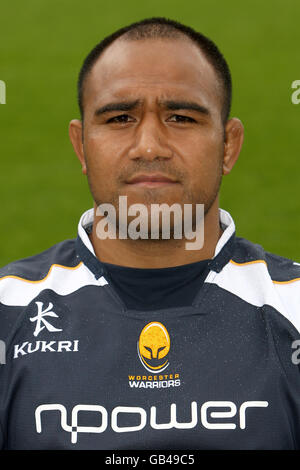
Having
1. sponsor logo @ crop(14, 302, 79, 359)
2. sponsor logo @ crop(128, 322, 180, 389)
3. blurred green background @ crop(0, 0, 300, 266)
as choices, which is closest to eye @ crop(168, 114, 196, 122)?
sponsor logo @ crop(128, 322, 180, 389)

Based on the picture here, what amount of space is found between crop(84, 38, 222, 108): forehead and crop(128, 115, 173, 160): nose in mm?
85

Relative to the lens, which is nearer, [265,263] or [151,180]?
[151,180]

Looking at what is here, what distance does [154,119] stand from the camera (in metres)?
2.29

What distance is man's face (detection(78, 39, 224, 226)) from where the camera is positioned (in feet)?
7.39

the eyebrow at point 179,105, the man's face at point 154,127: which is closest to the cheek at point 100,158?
the man's face at point 154,127

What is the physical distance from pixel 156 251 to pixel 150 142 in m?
0.40

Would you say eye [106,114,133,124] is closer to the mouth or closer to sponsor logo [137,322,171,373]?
the mouth

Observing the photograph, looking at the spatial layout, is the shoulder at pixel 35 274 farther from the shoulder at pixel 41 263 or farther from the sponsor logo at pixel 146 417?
the sponsor logo at pixel 146 417

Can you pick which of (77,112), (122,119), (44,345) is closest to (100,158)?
(122,119)

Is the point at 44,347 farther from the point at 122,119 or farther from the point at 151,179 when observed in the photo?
the point at 122,119

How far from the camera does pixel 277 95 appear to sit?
962 centimetres

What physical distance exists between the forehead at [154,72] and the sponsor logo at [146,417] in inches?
36.9

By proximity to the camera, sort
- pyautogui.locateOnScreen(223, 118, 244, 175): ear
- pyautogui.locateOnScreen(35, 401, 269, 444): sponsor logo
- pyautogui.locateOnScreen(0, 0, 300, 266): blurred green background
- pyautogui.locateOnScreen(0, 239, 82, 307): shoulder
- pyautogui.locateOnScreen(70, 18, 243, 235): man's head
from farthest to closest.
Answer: pyautogui.locateOnScreen(0, 0, 300, 266): blurred green background
pyautogui.locateOnScreen(223, 118, 244, 175): ear
pyautogui.locateOnScreen(0, 239, 82, 307): shoulder
pyautogui.locateOnScreen(70, 18, 243, 235): man's head
pyautogui.locateOnScreen(35, 401, 269, 444): sponsor logo

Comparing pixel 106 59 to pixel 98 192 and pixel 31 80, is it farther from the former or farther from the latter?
pixel 31 80
